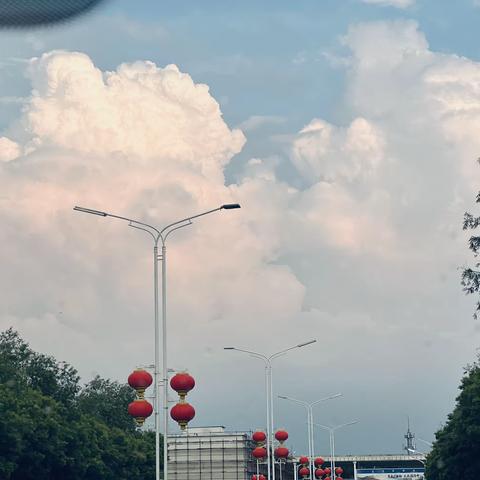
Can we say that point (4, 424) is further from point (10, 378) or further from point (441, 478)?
point (441, 478)

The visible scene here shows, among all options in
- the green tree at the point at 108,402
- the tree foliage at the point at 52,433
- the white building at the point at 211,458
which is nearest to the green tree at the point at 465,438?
the tree foliage at the point at 52,433

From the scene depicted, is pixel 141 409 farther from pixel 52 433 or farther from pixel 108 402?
pixel 108 402

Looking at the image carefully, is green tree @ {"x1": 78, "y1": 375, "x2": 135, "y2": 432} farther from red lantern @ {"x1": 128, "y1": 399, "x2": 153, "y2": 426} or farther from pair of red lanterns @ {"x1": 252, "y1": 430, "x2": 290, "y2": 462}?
red lantern @ {"x1": 128, "y1": 399, "x2": 153, "y2": 426}

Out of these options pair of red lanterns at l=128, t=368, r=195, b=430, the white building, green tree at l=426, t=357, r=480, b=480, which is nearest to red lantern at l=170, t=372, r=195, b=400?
pair of red lanterns at l=128, t=368, r=195, b=430

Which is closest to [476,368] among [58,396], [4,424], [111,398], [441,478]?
[441,478]

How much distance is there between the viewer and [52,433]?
5378 cm

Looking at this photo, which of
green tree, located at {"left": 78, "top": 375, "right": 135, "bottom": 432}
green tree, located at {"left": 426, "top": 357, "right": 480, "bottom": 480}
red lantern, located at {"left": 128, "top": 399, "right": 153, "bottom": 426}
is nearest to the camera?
red lantern, located at {"left": 128, "top": 399, "right": 153, "bottom": 426}

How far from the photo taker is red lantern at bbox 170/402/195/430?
27516 millimetres

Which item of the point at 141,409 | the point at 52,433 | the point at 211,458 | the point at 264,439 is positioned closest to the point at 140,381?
the point at 141,409

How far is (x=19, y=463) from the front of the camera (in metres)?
51.8

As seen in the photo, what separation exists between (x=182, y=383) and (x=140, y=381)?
1.13 m

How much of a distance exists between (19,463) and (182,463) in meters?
29.1

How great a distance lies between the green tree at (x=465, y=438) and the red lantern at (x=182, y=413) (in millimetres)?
20969

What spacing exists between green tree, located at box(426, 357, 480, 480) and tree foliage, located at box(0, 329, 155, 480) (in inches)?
782
